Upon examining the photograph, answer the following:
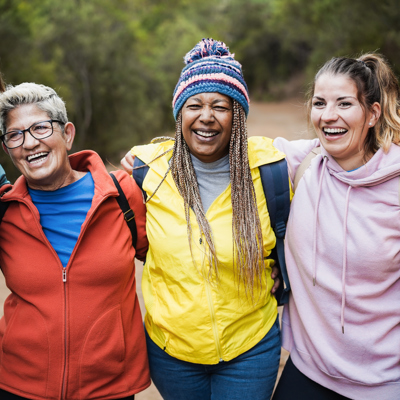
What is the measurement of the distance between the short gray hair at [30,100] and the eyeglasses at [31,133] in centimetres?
5

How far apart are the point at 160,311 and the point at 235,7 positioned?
121 feet

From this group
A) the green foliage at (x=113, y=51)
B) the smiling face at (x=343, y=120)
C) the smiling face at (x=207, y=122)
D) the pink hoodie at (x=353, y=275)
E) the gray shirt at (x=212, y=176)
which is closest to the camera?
the pink hoodie at (x=353, y=275)

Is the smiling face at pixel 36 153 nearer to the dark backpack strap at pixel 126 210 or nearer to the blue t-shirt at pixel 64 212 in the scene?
the blue t-shirt at pixel 64 212

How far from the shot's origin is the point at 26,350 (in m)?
2.31

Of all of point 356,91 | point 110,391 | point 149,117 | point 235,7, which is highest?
point 235,7

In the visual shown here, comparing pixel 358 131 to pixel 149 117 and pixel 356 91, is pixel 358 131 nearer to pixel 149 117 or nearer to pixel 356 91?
pixel 356 91

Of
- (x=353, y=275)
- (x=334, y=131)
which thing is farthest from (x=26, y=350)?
(x=334, y=131)

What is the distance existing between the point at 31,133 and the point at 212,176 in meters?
0.99

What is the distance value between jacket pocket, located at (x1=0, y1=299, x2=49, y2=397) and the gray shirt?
1.08 metres

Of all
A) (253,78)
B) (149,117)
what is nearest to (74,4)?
(149,117)

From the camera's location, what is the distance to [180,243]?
8.01 ft

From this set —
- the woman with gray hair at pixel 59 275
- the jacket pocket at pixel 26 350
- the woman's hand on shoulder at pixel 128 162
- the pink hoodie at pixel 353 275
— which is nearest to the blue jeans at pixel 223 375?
the woman with gray hair at pixel 59 275

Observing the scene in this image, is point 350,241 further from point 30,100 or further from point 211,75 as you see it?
point 30,100

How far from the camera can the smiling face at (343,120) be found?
236cm
